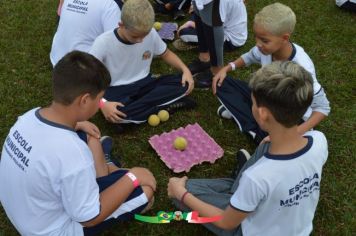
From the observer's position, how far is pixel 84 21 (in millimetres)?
3607

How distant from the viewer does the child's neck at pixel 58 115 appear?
2.03 m

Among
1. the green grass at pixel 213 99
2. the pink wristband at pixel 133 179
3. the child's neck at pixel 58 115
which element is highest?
the child's neck at pixel 58 115

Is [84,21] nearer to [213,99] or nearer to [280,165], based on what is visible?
[213,99]

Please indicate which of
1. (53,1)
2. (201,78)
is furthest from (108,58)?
(53,1)

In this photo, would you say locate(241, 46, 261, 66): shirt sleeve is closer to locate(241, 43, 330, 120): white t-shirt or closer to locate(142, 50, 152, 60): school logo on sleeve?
locate(241, 43, 330, 120): white t-shirt

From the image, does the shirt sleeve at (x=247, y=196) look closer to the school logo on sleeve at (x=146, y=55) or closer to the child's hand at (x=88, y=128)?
the child's hand at (x=88, y=128)

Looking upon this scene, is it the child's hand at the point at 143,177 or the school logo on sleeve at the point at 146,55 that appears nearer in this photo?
the child's hand at the point at 143,177

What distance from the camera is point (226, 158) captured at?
3.33 m

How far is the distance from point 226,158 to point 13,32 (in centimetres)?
292

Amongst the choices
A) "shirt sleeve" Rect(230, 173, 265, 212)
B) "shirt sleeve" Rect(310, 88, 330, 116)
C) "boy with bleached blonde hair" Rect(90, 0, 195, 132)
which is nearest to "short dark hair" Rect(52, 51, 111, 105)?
"shirt sleeve" Rect(230, 173, 265, 212)

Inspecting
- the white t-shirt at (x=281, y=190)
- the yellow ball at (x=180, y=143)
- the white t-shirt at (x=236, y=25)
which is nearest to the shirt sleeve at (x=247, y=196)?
the white t-shirt at (x=281, y=190)

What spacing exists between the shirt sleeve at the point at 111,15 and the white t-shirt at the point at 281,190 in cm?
209

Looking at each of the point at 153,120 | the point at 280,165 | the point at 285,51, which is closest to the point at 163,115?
the point at 153,120

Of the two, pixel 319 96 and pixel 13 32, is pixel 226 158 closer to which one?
pixel 319 96
